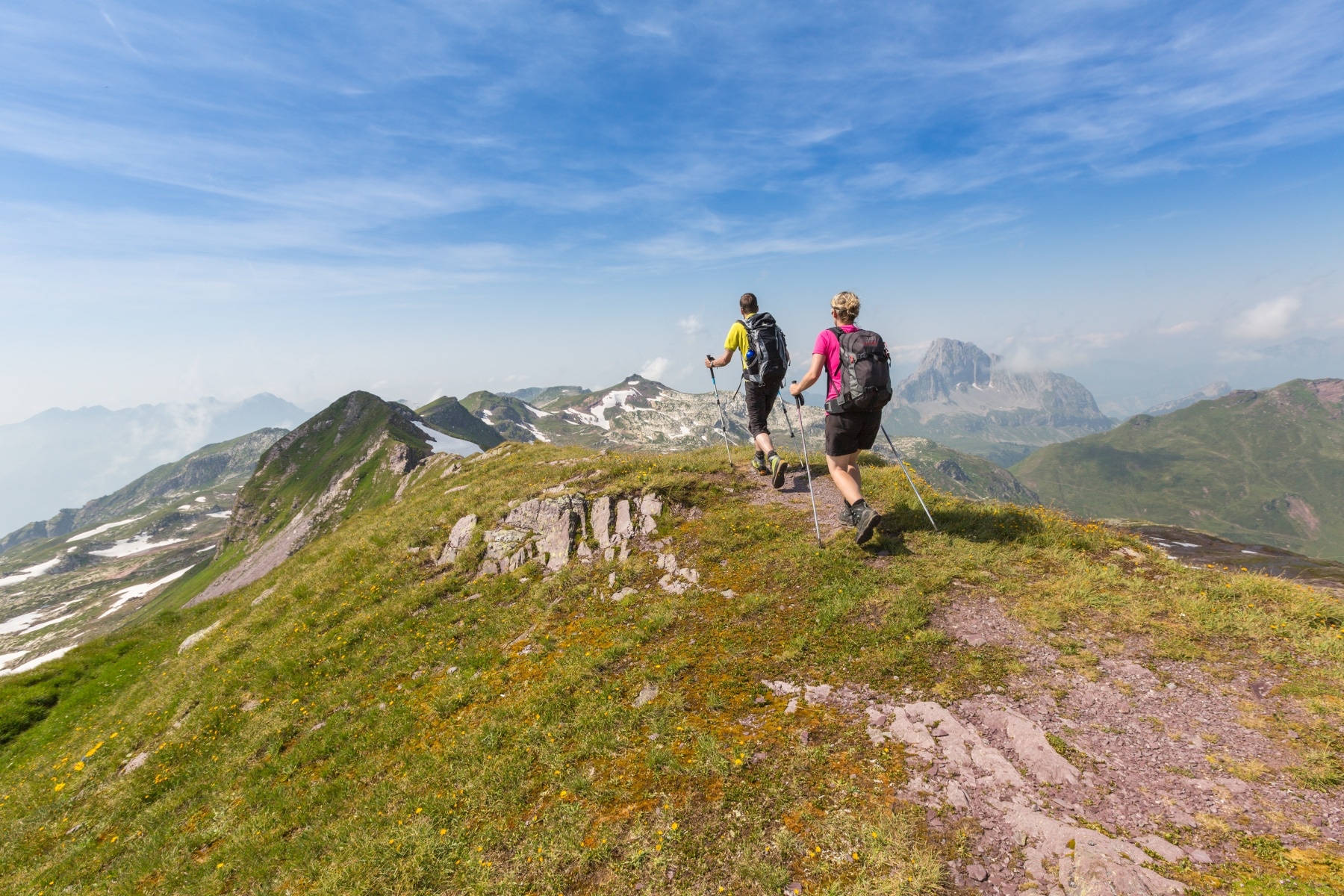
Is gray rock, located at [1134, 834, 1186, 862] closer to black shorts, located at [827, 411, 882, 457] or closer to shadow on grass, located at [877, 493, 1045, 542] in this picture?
shadow on grass, located at [877, 493, 1045, 542]

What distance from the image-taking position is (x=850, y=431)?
11578mm

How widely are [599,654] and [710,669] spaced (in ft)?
8.63

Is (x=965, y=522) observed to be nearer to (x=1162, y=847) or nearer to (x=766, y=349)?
(x=766, y=349)

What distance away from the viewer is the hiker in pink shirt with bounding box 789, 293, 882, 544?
11.4 m

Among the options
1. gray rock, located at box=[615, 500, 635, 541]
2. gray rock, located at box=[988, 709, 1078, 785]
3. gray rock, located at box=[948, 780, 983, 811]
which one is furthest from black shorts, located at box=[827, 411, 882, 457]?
gray rock, located at box=[615, 500, 635, 541]

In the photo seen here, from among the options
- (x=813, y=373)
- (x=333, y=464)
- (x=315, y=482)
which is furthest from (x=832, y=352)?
(x=315, y=482)

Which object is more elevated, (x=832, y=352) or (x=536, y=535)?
(x=832, y=352)

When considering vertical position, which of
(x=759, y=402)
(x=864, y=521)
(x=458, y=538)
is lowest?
(x=458, y=538)

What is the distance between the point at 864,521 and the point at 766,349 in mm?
6000

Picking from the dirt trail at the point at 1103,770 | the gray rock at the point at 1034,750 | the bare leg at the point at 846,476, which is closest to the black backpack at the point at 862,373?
the bare leg at the point at 846,476

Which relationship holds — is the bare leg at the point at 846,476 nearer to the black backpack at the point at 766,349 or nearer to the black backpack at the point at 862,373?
the black backpack at the point at 862,373

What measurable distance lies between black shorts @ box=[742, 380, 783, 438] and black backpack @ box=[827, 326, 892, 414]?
4362 mm

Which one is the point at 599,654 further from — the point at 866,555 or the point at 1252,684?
the point at 1252,684

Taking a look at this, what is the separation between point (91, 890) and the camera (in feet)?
30.7
